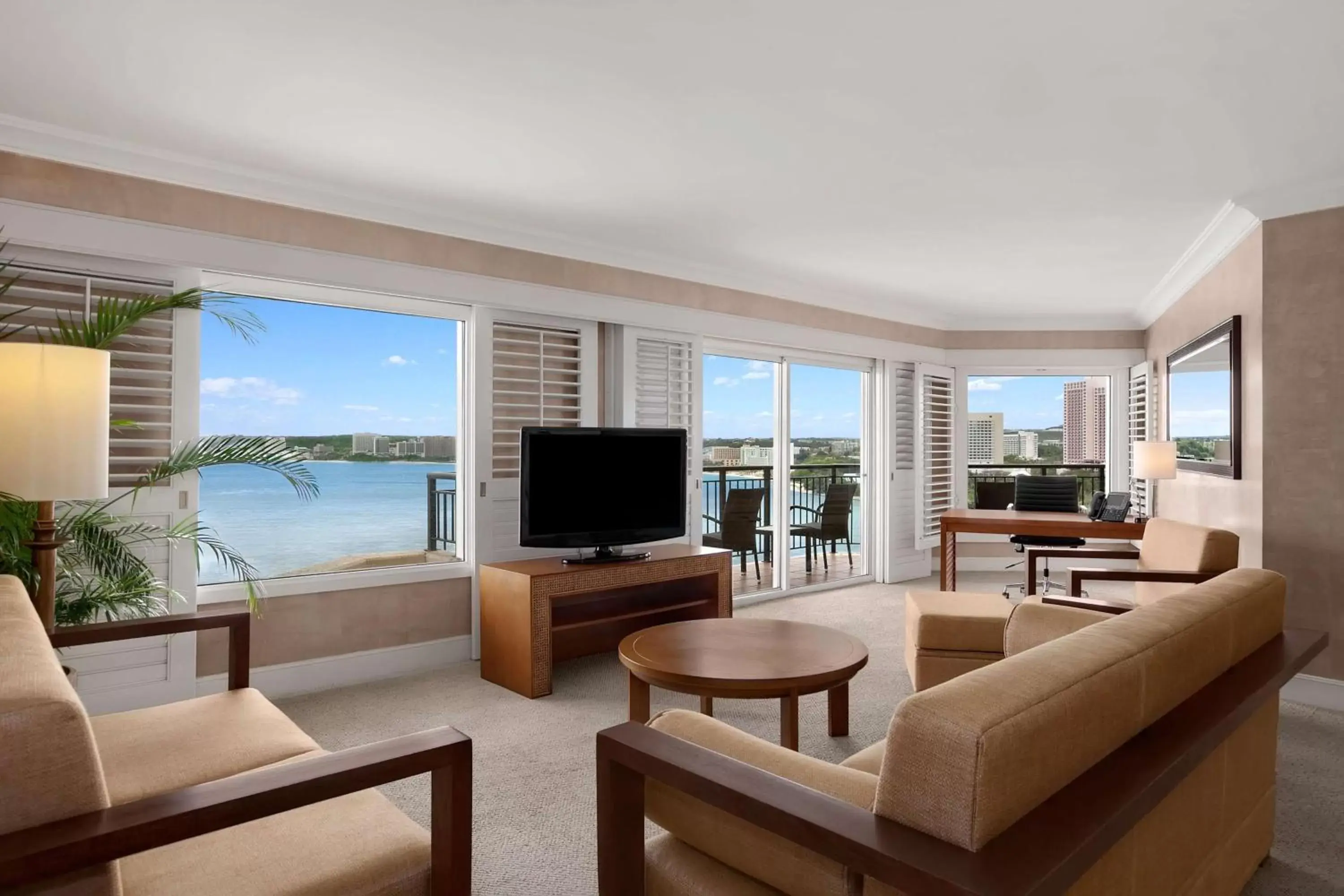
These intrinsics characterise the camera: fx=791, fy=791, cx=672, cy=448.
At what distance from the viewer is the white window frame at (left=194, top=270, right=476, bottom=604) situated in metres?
3.63

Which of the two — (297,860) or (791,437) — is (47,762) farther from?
(791,437)

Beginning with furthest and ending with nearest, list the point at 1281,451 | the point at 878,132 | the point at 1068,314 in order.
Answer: the point at 1068,314, the point at 1281,451, the point at 878,132

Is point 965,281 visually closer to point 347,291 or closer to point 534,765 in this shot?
point 347,291

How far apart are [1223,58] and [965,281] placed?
3.35 meters

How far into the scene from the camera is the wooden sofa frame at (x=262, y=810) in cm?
105

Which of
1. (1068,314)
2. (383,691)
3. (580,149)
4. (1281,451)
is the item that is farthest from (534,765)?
(1068,314)

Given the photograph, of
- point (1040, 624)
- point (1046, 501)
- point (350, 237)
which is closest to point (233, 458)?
point (350, 237)

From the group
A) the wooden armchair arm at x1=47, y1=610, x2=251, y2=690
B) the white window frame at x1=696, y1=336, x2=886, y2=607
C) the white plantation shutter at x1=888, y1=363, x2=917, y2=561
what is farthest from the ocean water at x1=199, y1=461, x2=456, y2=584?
the white plantation shutter at x1=888, y1=363, x2=917, y2=561

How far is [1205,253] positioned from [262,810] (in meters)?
5.40

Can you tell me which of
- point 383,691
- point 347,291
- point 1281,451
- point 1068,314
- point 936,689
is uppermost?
point 1068,314

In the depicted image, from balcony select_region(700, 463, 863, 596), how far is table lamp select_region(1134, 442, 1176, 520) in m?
2.25

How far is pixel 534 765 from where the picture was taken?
9.62 ft

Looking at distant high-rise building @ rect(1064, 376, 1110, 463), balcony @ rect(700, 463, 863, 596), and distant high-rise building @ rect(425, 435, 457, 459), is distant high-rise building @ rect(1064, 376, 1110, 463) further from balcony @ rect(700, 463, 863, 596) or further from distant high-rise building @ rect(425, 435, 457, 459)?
distant high-rise building @ rect(425, 435, 457, 459)

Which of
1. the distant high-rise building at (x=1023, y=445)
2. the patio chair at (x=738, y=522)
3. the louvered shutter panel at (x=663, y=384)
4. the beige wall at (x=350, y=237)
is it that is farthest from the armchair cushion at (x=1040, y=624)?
the distant high-rise building at (x=1023, y=445)
